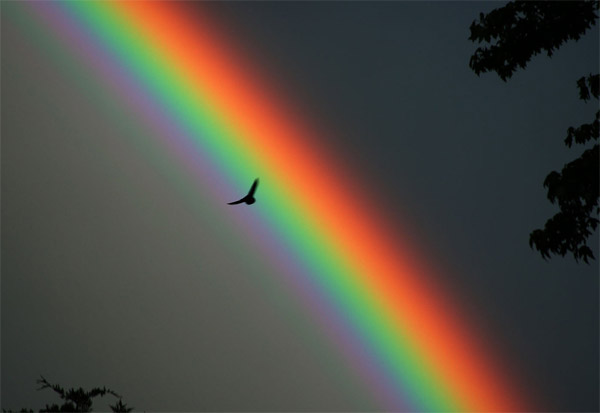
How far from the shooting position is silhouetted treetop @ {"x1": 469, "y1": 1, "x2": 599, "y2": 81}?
771cm

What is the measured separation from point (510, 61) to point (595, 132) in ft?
4.40

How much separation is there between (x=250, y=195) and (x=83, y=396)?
12.8 ft

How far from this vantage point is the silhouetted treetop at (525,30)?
771 centimetres

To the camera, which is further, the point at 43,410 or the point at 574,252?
the point at 43,410

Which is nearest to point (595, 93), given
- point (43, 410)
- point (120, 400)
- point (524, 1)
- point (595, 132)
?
point (595, 132)

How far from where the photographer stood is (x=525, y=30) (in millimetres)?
8023

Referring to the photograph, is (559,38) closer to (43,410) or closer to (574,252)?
(574,252)

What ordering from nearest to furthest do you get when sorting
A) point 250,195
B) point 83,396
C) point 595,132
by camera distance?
point 595,132, point 83,396, point 250,195

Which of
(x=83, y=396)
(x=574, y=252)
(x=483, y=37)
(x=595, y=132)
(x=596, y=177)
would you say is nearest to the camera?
(x=596, y=177)

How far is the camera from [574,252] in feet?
23.4

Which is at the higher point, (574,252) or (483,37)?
(483,37)

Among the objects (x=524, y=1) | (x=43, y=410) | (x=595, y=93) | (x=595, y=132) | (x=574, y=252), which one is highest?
(x=524, y=1)

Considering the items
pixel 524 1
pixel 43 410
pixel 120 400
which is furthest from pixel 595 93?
pixel 43 410

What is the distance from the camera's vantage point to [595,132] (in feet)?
25.2
